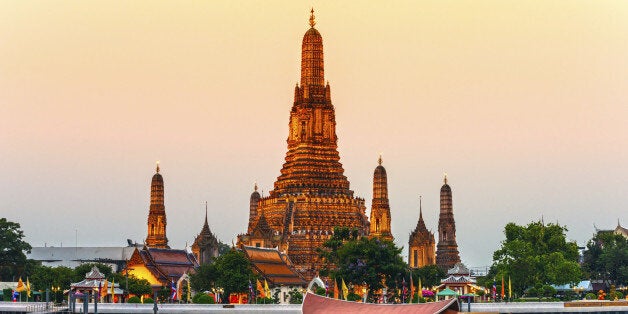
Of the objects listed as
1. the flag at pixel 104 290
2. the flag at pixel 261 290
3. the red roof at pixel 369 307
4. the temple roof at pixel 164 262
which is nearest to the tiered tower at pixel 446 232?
the temple roof at pixel 164 262

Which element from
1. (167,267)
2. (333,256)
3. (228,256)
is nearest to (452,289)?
(333,256)

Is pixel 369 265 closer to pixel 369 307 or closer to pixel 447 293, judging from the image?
pixel 447 293

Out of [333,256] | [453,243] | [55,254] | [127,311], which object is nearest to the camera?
[127,311]

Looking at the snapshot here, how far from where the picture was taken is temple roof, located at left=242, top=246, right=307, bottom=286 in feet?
387

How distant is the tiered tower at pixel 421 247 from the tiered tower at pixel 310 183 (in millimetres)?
16124

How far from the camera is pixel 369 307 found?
57906 mm

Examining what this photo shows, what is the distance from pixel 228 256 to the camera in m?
104

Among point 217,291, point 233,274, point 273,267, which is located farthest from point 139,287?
point 273,267

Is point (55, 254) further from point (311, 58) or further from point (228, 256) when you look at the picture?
point (228, 256)

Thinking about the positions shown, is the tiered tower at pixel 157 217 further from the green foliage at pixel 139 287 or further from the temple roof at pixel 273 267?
the green foliage at pixel 139 287

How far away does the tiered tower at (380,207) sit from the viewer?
143 meters

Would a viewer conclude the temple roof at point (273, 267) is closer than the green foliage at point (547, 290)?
No

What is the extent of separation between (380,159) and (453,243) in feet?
69.7

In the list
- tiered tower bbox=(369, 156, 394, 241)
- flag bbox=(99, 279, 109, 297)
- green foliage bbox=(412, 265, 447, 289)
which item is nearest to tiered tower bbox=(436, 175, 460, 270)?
tiered tower bbox=(369, 156, 394, 241)
